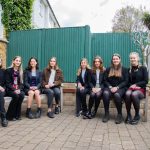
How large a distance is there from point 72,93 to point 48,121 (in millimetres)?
2434

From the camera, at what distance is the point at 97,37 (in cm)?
1167

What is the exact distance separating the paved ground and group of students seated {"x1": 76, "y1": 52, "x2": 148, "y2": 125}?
0.34m

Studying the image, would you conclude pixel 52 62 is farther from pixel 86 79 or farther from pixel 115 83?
pixel 115 83

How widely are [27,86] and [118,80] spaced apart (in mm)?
2269

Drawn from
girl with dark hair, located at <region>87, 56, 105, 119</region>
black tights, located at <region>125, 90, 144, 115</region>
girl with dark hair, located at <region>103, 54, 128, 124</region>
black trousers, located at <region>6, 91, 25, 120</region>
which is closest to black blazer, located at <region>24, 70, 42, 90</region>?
black trousers, located at <region>6, 91, 25, 120</region>

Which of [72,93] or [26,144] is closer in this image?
[26,144]

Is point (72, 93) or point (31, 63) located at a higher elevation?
point (31, 63)

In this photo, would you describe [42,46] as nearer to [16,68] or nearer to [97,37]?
[97,37]

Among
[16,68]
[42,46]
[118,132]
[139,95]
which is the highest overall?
[42,46]

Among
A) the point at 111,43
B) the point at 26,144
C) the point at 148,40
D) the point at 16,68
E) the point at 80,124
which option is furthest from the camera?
the point at 148,40

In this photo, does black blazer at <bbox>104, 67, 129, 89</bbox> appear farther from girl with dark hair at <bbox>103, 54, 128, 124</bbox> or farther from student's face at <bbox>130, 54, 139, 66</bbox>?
student's face at <bbox>130, 54, 139, 66</bbox>

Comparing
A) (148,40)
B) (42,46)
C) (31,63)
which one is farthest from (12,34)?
(148,40)

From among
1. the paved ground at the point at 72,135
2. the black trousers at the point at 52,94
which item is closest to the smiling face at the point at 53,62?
the black trousers at the point at 52,94

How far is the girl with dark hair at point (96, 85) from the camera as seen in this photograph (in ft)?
25.9
